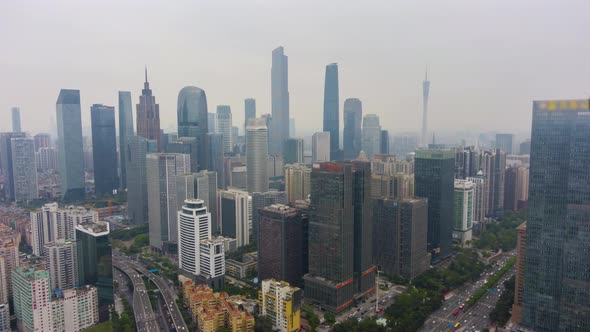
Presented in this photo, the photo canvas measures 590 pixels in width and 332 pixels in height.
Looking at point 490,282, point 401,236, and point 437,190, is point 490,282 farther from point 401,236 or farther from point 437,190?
point 437,190

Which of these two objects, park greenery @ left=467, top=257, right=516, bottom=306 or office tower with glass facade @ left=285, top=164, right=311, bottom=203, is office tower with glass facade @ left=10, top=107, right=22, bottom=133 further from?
park greenery @ left=467, top=257, right=516, bottom=306

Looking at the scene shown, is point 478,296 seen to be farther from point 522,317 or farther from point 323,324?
point 323,324

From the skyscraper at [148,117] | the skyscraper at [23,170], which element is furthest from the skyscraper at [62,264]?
the skyscraper at [148,117]

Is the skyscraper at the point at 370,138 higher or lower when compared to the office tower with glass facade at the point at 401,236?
higher

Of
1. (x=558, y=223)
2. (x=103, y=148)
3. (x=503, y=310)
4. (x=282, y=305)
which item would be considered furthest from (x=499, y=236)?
(x=103, y=148)

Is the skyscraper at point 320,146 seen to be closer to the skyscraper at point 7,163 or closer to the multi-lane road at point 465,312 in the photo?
the skyscraper at point 7,163
